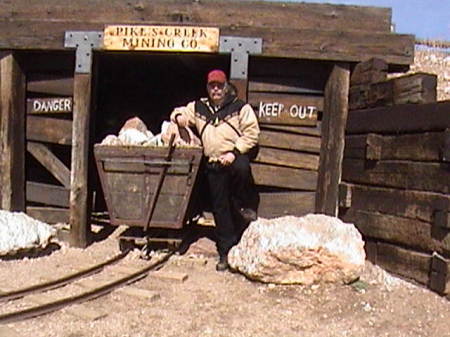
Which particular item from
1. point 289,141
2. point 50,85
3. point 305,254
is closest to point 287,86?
point 289,141

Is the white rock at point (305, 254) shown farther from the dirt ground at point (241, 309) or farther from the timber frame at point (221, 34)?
the timber frame at point (221, 34)

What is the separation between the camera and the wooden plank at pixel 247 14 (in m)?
7.81

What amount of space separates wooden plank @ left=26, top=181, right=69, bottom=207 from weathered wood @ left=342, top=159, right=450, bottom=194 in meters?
4.07

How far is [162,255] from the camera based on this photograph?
7.65 meters

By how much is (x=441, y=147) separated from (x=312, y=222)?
5.12ft

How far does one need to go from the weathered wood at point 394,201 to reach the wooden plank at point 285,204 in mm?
575

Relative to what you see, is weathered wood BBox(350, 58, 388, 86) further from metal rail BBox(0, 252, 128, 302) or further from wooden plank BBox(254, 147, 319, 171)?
metal rail BBox(0, 252, 128, 302)

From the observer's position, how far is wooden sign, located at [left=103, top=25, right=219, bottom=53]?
25.4 ft

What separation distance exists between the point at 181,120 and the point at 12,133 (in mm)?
2646

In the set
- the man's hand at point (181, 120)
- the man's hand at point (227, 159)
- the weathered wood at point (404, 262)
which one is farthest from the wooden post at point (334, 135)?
the man's hand at point (181, 120)

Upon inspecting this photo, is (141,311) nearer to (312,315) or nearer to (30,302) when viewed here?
(30,302)

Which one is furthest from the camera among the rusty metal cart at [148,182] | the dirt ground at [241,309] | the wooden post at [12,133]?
the wooden post at [12,133]

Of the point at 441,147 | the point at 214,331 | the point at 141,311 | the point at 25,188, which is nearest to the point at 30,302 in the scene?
the point at 141,311

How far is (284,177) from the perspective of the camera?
319 inches
